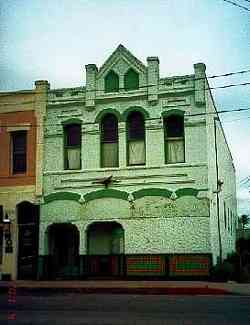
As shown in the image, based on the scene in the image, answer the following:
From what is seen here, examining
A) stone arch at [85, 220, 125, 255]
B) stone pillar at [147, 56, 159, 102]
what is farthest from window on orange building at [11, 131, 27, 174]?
stone pillar at [147, 56, 159, 102]

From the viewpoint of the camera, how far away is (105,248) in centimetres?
2384

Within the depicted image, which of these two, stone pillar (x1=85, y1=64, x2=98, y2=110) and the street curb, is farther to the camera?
stone pillar (x1=85, y1=64, x2=98, y2=110)

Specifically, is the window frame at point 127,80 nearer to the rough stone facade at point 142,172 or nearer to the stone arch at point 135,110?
the rough stone facade at point 142,172

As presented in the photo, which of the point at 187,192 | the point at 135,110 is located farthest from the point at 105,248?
the point at 135,110

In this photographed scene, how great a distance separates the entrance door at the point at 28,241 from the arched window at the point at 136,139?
472 cm

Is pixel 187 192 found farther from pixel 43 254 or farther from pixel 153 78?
→ pixel 43 254

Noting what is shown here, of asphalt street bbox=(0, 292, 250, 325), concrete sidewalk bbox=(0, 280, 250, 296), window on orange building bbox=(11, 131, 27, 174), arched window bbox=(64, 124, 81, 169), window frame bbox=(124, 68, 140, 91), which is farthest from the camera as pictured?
window on orange building bbox=(11, 131, 27, 174)

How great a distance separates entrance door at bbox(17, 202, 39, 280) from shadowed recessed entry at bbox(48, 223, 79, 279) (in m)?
0.68

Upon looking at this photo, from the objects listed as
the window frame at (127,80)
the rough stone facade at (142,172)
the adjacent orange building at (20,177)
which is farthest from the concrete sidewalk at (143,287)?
the window frame at (127,80)

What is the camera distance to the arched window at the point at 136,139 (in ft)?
77.5

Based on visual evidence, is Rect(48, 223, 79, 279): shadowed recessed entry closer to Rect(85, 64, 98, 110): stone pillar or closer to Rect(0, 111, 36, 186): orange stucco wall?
Rect(0, 111, 36, 186): orange stucco wall

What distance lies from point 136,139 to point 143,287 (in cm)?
682

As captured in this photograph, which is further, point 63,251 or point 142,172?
point 63,251

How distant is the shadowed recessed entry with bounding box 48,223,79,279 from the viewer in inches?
945
